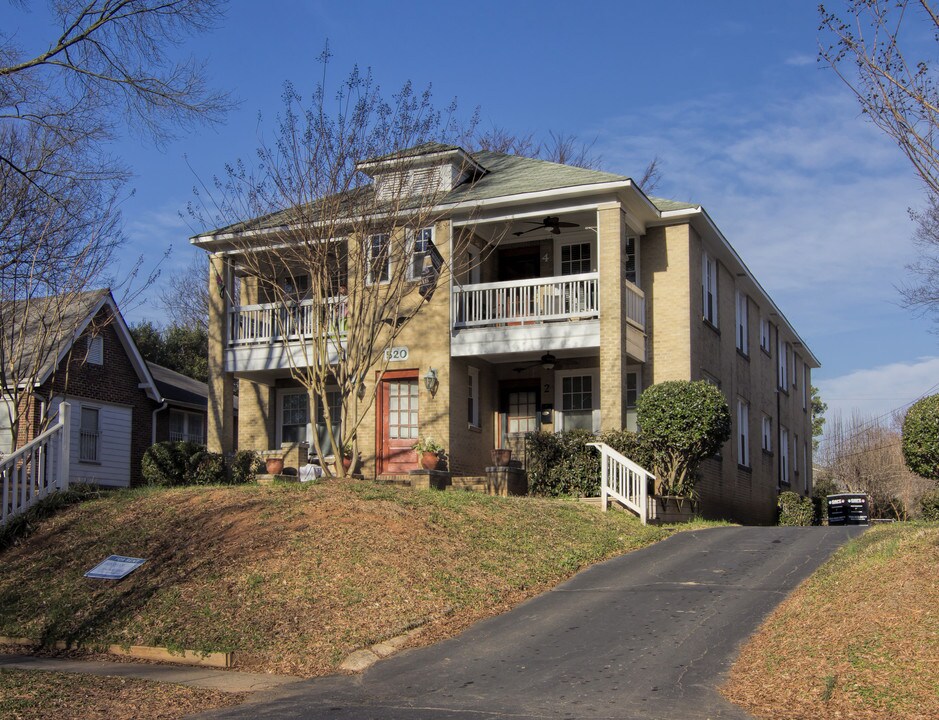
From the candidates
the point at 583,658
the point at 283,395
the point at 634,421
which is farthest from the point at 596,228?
the point at 583,658

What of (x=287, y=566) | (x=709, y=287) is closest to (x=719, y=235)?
(x=709, y=287)

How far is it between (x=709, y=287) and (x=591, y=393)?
4.21 meters

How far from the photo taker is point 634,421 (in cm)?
2216

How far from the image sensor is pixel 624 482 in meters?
17.7

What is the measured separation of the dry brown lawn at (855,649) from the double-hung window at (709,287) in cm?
1284

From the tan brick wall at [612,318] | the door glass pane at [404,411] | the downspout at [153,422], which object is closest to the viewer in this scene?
the tan brick wall at [612,318]

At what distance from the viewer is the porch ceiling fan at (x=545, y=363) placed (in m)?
22.3

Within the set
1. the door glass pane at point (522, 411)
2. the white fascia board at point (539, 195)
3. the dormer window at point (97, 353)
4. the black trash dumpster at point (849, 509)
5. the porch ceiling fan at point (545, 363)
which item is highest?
the white fascia board at point (539, 195)

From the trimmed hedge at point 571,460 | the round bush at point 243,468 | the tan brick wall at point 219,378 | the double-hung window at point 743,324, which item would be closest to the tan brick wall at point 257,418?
the tan brick wall at point 219,378

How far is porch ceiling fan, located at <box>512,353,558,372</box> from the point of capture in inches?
880

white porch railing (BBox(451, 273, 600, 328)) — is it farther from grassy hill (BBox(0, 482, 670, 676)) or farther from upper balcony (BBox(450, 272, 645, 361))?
grassy hill (BBox(0, 482, 670, 676))

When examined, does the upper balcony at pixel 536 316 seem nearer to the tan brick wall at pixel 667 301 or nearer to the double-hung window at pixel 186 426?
the tan brick wall at pixel 667 301

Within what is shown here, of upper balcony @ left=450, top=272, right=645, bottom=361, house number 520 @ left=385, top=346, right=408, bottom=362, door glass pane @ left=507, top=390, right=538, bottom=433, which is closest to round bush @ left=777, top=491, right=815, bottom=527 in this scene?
upper balcony @ left=450, top=272, right=645, bottom=361

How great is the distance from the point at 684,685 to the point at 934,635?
2.09 meters
